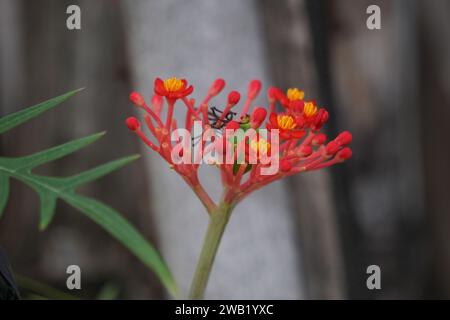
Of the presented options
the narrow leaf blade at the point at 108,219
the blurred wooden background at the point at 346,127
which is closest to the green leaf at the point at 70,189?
the narrow leaf blade at the point at 108,219

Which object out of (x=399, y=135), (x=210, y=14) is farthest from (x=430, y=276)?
(x=210, y=14)

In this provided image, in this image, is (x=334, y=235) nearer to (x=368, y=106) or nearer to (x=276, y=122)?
(x=368, y=106)

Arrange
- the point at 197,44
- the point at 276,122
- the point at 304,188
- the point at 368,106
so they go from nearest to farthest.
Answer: the point at 276,122 → the point at 197,44 → the point at 304,188 → the point at 368,106

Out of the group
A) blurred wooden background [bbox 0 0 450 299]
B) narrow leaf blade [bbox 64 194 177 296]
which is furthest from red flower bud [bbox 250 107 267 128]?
blurred wooden background [bbox 0 0 450 299]

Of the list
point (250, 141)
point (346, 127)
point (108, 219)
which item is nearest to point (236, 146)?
point (250, 141)

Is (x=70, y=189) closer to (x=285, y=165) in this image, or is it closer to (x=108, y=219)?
(x=108, y=219)

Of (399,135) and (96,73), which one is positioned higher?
(96,73)

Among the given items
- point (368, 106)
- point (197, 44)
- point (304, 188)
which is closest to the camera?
point (197, 44)

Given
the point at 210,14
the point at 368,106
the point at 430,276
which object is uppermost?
the point at 210,14

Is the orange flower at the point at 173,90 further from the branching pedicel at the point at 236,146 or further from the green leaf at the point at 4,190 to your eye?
the green leaf at the point at 4,190
